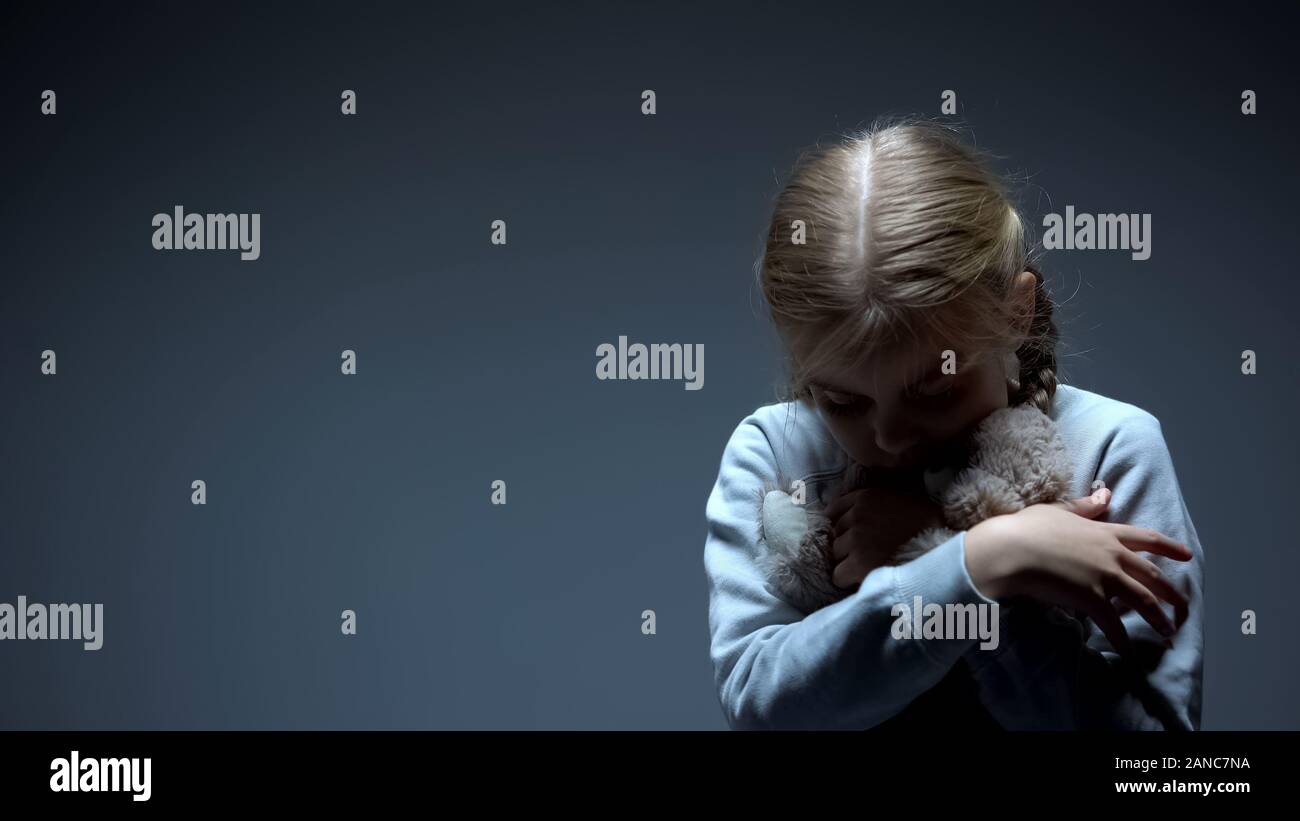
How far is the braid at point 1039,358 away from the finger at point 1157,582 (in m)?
0.16

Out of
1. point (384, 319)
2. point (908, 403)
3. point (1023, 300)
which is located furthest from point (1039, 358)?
point (384, 319)

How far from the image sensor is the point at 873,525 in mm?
697

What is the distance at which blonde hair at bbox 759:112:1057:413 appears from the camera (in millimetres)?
682

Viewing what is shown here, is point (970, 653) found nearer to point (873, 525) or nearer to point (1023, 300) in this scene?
point (873, 525)

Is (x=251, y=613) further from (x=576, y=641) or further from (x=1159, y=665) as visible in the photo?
(x=1159, y=665)

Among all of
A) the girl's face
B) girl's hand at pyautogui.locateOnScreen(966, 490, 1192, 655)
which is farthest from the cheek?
girl's hand at pyautogui.locateOnScreen(966, 490, 1192, 655)

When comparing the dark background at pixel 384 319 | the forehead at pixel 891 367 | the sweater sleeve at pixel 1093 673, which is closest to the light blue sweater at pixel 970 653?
the sweater sleeve at pixel 1093 673

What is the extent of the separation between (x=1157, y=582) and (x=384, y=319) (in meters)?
1.35

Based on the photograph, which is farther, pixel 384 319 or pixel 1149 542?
pixel 384 319

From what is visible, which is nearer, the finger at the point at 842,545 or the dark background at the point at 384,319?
the finger at the point at 842,545

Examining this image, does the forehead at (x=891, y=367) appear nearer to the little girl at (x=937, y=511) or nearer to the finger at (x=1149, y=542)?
the little girl at (x=937, y=511)

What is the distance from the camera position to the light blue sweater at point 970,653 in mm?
645

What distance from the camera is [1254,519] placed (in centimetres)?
154

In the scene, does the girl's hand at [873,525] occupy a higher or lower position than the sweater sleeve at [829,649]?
higher
